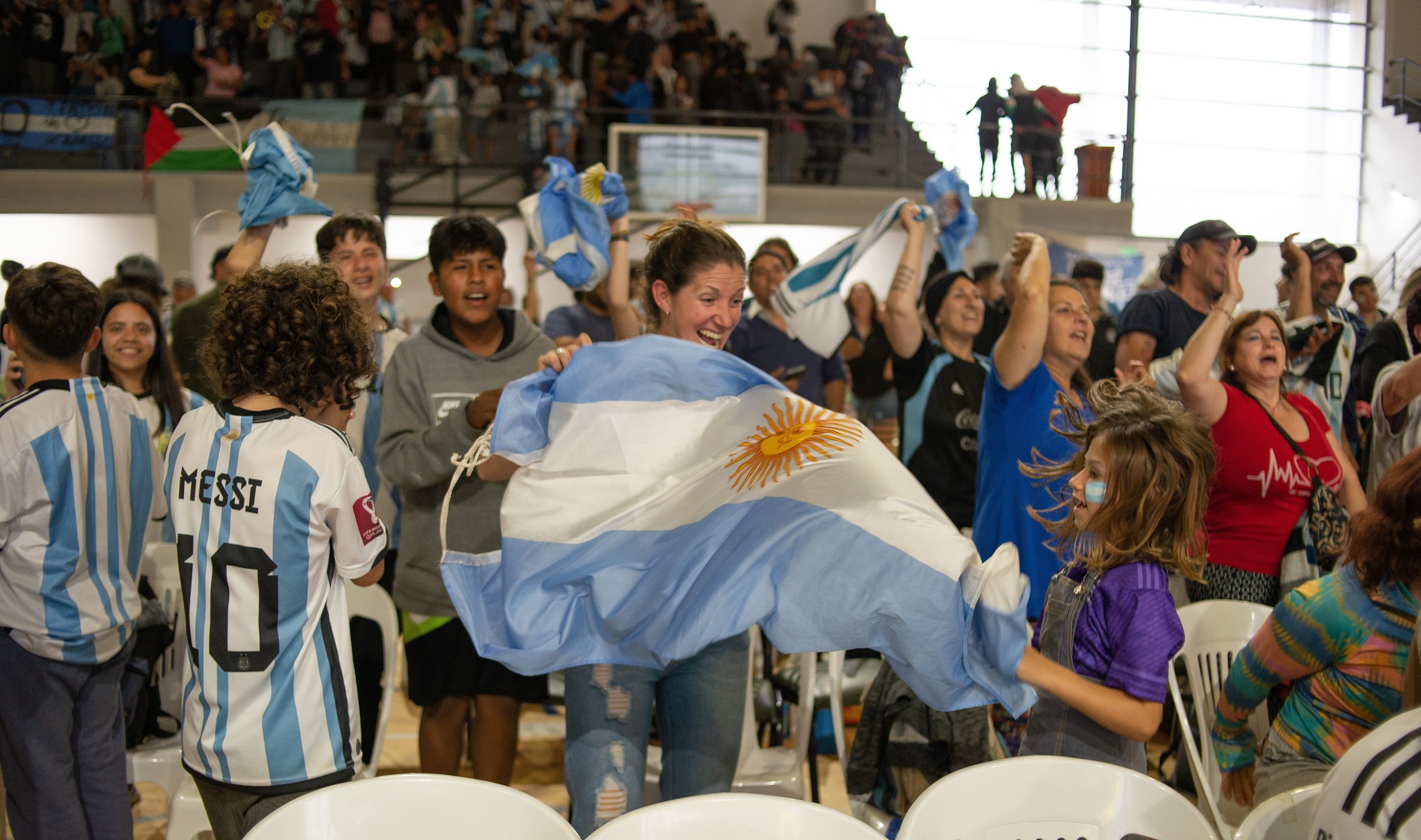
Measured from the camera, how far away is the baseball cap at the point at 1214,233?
3.24m

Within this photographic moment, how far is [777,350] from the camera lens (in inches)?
160

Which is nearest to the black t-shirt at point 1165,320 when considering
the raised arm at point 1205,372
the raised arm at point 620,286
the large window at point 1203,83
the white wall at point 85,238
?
the raised arm at point 1205,372

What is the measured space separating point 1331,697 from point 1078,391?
1.27 meters

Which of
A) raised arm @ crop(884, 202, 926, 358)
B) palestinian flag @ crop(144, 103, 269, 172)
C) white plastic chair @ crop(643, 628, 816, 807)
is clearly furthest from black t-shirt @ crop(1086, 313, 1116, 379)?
palestinian flag @ crop(144, 103, 269, 172)

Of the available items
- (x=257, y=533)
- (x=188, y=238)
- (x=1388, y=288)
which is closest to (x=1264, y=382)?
(x=257, y=533)

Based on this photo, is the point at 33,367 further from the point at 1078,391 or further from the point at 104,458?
the point at 1078,391

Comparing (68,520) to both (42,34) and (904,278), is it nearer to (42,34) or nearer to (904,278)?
(904,278)

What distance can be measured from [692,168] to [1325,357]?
25.7ft

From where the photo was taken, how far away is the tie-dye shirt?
1826mm

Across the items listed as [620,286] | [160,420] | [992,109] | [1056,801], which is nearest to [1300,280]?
[620,286]

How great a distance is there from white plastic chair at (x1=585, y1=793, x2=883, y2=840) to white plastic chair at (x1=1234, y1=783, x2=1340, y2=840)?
1.84 ft

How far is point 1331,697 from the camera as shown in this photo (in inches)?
74.0

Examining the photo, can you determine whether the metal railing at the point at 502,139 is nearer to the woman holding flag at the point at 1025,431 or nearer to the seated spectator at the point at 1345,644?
the woman holding flag at the point at 1025,431

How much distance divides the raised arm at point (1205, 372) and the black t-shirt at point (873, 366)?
8.27 ft
